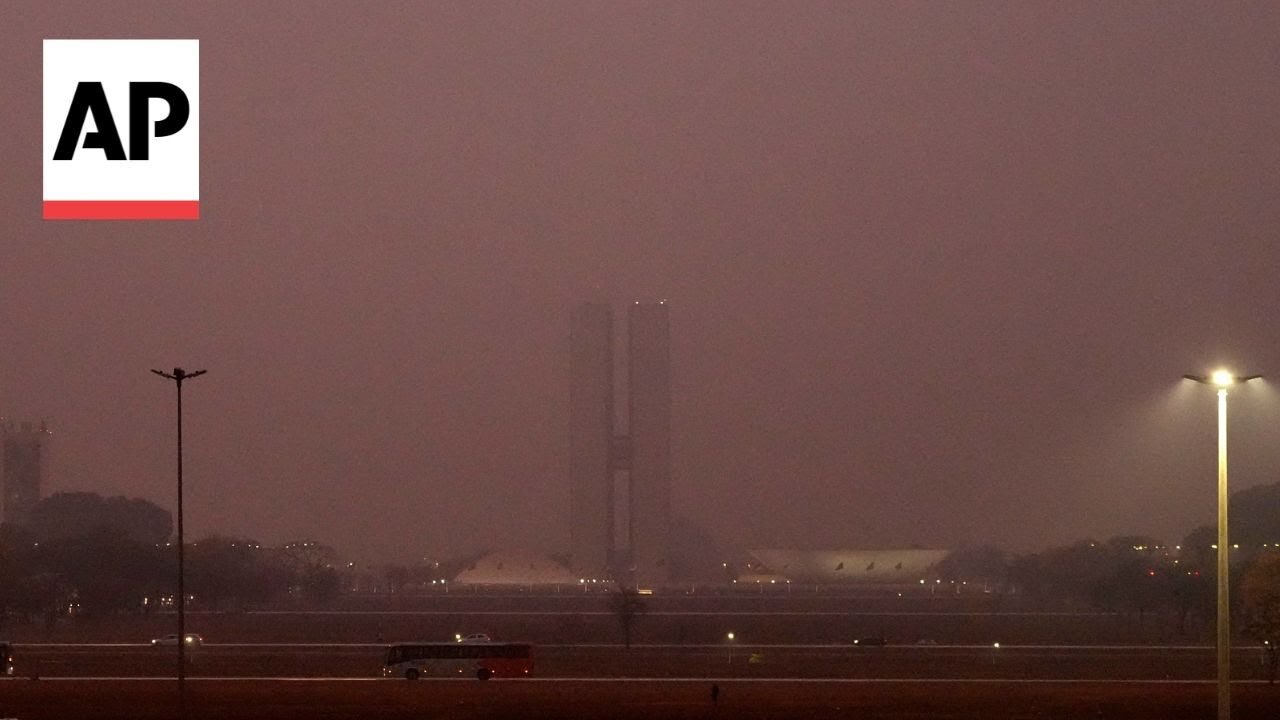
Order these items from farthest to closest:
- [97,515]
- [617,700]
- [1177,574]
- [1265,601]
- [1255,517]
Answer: [97,515] → [1255,517] → [1177,574] → [1265,601] → [617,700]

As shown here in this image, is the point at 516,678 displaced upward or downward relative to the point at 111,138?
downward

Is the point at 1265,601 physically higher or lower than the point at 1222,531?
lower

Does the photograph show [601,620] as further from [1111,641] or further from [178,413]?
[178,413]

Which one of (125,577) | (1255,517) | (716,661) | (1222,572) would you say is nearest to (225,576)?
(125,577)

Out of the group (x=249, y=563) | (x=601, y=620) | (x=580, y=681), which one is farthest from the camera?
(x=249, y=563)

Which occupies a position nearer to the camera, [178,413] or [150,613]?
[178,413]

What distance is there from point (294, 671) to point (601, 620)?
43722 millimetres

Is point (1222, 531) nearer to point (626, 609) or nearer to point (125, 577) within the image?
point (626, 609)

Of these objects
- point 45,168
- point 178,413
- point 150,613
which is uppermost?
point 45,168

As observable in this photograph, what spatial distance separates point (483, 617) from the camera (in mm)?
98188

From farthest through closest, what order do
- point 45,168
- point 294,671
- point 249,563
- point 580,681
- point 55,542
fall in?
1. point 249,563
2. point 55,542
3. point 294,671
4. point 580,681
5. point 45,168

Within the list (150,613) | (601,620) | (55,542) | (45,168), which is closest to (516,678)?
(45,168)

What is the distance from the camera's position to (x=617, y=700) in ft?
133

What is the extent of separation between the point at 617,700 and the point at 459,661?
1174cm
